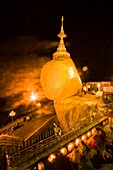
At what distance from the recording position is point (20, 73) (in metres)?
19.2

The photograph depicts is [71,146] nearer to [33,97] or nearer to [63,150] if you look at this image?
[63,150]

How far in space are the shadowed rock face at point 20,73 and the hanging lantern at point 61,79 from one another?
5470mm

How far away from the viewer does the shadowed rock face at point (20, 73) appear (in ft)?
58.4

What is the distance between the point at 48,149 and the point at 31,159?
3.25 feet

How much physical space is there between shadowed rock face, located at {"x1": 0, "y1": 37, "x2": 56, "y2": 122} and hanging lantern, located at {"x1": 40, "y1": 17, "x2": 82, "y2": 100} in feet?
17.9

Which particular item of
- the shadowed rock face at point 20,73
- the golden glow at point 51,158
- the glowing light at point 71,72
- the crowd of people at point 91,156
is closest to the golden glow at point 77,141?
the crowd of people at point 91,156

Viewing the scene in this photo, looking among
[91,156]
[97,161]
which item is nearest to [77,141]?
[91,156]

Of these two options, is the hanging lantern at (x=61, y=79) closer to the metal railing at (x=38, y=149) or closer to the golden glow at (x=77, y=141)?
the metal railing at (x=38, y=149)

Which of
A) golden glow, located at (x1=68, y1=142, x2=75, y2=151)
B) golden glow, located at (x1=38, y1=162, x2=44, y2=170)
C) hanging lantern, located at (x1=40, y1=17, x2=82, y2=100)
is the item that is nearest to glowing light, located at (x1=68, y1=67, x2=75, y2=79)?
hanging lantern, located at (x1=40, y1=17, x2=82, y2=100)

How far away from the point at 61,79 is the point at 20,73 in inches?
309

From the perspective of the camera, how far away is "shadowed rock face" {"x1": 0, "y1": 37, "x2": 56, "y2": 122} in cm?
1781

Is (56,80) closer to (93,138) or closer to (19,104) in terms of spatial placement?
(93,138)

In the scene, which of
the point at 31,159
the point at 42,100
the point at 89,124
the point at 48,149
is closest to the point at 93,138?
the point at 89,124

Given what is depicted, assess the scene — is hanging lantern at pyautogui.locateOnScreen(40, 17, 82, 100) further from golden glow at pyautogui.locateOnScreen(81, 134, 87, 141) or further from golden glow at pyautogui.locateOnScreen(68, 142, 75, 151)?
golden glow at pyautogui.locateOnScreen(68, 142, 75, 151)
